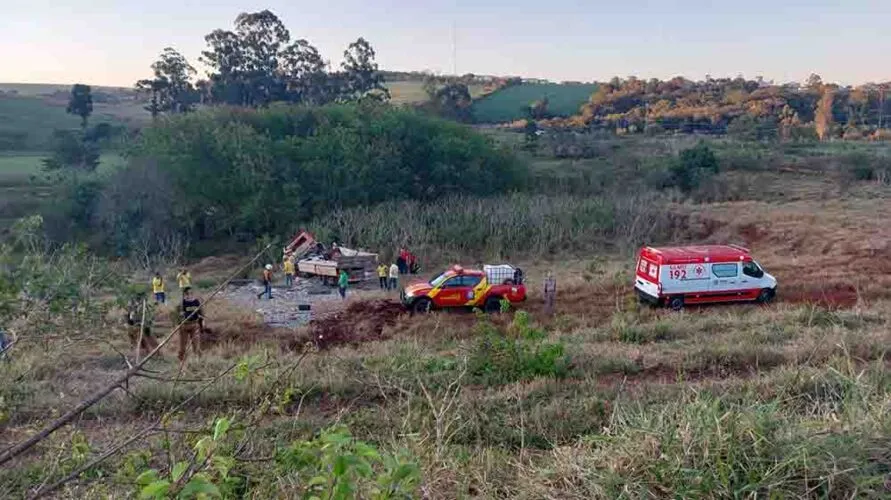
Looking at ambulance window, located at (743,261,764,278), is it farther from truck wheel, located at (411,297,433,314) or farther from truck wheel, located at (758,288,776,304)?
truck wheel, located at (411,297,433,314)

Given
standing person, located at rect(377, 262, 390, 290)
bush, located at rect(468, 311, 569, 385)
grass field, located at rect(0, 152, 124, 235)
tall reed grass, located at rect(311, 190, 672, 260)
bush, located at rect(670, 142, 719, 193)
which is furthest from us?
bush, located at rect(670, 142, 719, 193)

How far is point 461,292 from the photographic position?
57.1 feet

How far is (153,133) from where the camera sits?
31.4 m

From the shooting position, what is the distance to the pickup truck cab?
17.3 meters

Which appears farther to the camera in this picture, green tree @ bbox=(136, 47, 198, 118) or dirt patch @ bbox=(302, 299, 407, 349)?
green tree @ bbox=(136, 47, 198, 118)

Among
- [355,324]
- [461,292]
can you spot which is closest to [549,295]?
[461,292]

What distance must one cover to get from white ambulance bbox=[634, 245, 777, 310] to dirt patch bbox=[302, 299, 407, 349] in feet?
19.6

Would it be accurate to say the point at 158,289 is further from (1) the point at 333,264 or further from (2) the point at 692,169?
(2) the point at 692,169

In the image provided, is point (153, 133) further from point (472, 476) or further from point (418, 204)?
point (472, 476)

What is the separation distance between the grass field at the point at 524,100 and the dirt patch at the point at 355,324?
182 ft

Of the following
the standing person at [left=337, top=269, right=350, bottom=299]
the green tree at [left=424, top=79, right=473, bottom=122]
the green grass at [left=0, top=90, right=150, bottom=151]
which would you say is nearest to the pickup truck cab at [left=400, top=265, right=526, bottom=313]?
the standing person at [left=337, top=269, right=350, bottom=299]

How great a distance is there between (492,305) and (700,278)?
4.96 m

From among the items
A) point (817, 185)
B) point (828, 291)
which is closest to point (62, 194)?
point (828, 291)

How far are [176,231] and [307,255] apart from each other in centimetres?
970
